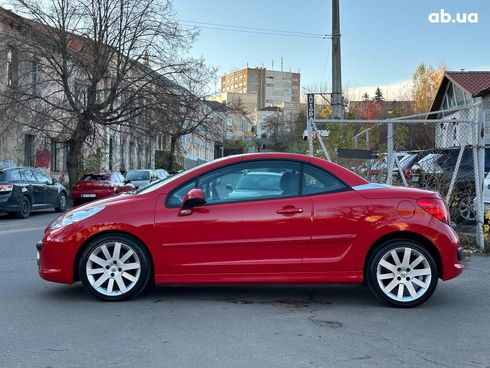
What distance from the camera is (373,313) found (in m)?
5.52

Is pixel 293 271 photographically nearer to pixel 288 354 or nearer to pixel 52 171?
pixel 288 354

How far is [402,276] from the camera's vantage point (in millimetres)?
5691

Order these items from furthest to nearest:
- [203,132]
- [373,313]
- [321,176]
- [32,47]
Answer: [203,132], [32,47], [321,176], [373,313]

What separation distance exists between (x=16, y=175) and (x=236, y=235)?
12321mm

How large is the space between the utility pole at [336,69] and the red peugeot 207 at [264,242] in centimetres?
1264

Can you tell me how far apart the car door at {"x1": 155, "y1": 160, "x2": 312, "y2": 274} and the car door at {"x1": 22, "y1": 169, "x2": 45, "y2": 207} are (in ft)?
39.5

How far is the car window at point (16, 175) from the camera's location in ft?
52.0

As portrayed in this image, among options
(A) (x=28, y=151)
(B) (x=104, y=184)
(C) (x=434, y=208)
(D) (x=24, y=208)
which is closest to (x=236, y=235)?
(C) (x=434, y=208)

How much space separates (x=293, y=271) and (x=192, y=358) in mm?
1800

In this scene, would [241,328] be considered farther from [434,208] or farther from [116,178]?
[116,178]

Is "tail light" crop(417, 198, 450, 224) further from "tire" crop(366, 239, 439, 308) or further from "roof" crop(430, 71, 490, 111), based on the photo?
"roof" crop(430, 71, 490, 111)

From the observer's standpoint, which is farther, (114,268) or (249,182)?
(249,182)

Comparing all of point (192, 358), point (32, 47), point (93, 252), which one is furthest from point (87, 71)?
point (192, 358)

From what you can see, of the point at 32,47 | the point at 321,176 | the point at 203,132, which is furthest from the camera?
the point at 203,132
